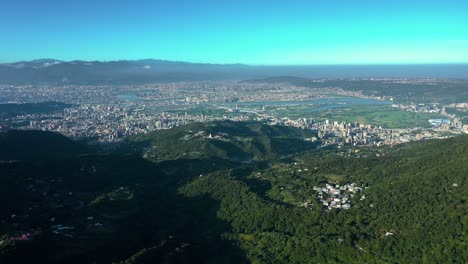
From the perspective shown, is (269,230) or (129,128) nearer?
(269,230)

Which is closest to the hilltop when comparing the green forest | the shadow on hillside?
the green forest

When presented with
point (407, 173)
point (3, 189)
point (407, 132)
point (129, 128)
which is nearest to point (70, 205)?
point (3, 189)

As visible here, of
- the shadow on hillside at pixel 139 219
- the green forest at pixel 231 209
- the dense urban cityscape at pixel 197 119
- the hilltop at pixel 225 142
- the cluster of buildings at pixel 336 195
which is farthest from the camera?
the dense urban cityscape at pixel 197 119

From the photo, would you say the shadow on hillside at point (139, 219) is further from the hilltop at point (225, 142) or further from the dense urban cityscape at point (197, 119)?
the dense urban cityscape at point (197, 119)

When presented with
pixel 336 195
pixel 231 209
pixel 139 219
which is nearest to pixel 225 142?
pixel 231 209

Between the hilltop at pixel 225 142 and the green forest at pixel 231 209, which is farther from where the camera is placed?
the hilltop at pixel 225 142

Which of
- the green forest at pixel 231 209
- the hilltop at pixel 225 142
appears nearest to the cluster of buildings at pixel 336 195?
the green forest at pixel 231 209

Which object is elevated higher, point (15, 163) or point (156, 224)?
point (15, 163)

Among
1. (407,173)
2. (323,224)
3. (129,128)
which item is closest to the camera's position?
(323,224)

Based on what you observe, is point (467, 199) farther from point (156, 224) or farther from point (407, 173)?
point (156, 224)
